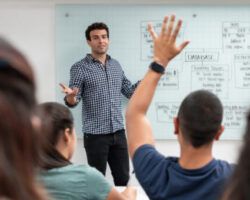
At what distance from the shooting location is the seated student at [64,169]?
4.88 feet

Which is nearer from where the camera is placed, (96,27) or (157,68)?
(157,68)

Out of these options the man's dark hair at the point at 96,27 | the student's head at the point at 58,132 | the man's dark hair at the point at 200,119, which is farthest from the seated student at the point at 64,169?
the man's dark hair at the point at 96,27

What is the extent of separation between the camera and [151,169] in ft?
4.48

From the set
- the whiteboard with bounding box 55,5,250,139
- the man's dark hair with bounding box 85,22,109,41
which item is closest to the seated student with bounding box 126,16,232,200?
the man's dark hair with bounding box 85,22,109,41

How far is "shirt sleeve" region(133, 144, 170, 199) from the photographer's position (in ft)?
4.39

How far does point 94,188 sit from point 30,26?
2785mm

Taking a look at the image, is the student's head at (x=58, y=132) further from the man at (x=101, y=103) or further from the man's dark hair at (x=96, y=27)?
the man's dark hair at (x=96, y=27)

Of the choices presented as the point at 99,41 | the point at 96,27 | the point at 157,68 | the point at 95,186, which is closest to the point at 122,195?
the point at 95,186

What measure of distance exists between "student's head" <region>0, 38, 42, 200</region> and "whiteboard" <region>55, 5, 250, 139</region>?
133 inches

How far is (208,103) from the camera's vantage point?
138 cm

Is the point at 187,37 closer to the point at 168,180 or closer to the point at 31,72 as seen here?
the point at 168,180

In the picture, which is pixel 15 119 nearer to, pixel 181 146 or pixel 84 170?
pixel 181 146

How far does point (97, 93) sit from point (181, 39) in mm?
1028

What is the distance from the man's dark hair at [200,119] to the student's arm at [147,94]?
134 mm
